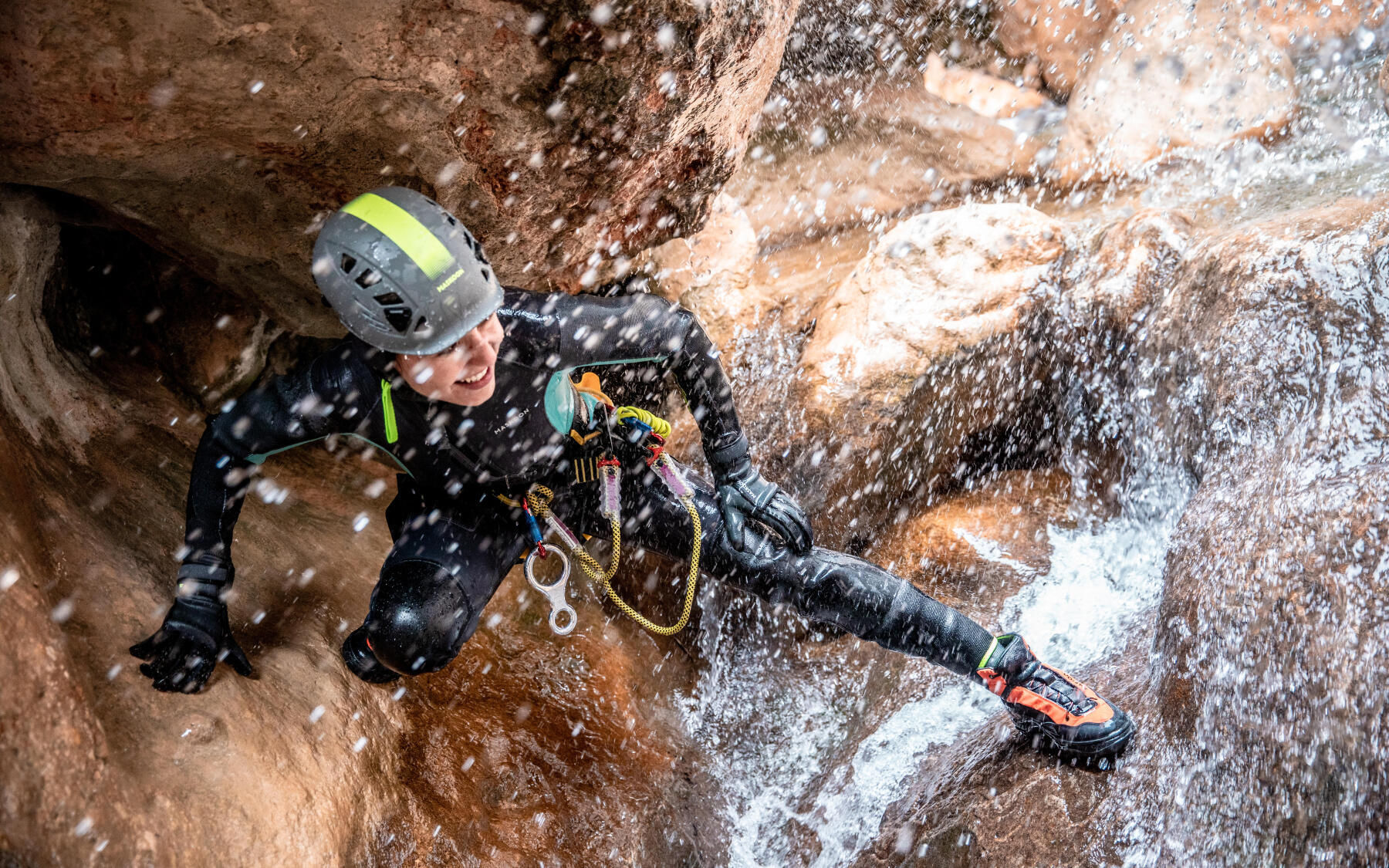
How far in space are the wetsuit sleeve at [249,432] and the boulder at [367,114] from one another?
2.64 feet

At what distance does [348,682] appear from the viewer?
2.86 metres

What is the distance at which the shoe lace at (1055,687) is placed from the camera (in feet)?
8.44

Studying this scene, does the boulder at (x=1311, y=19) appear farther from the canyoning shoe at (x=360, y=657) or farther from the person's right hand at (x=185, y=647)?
the person's right hand at (x=185, y=647)

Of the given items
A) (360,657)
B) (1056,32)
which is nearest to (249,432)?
(360,657)

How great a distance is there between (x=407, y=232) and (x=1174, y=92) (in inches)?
238

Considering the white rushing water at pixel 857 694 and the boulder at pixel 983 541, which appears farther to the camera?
the boulder at pixel 983 541

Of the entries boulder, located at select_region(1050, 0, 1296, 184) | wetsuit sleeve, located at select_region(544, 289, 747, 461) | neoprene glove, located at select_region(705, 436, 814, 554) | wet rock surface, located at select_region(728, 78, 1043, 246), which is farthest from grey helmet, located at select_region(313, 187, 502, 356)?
boulder, located at select_region(1050, 0, 1296, 184)

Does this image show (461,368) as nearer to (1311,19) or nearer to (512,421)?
(512,421)

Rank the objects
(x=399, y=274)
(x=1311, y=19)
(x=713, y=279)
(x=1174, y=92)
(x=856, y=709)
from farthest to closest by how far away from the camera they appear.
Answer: (x=1311, y=19), (x=1174, y=92), (x=713, y=279), (x=856, y=709), (x=399, y=274)

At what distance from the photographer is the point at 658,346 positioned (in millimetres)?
2568

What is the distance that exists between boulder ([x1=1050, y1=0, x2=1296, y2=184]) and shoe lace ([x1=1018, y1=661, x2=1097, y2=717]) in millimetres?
4602

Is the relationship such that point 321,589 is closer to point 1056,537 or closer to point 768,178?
point 1056,537

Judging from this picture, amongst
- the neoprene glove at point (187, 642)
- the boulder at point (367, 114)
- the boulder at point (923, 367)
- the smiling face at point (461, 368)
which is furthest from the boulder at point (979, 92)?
the neoprene glove at point (187, 642)

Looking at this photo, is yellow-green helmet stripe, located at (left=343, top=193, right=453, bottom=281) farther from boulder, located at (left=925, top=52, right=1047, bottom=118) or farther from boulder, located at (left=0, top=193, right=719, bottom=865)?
boulder, located at (left=925, top=52, right=1047, bottom=118)
